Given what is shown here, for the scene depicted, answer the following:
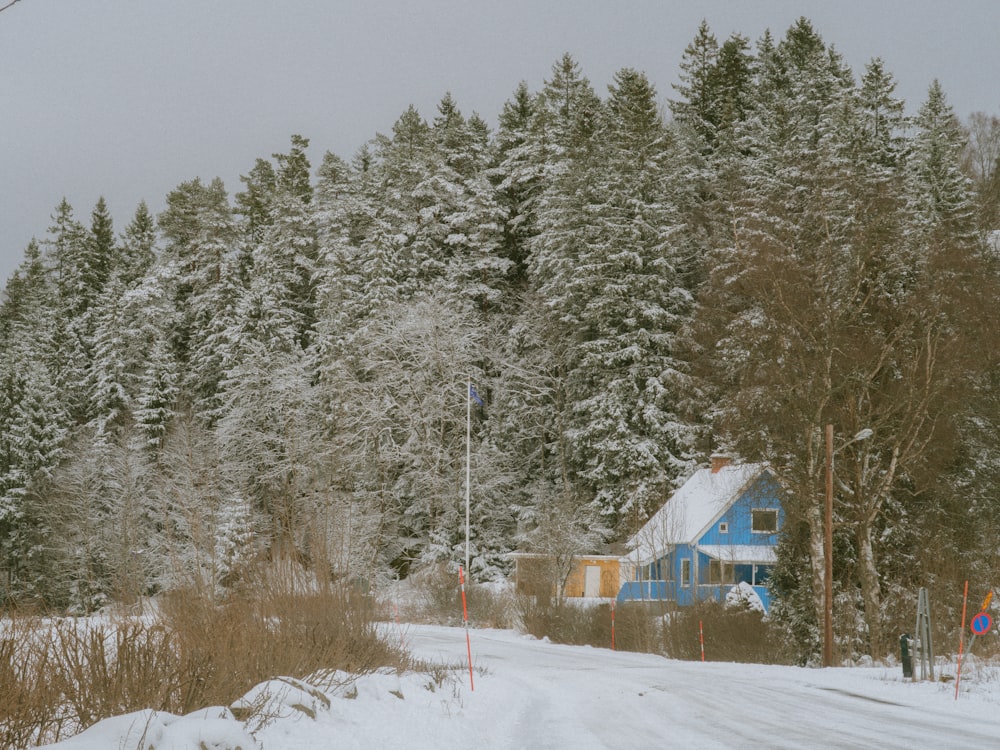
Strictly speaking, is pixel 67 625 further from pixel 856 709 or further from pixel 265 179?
pixel 265 179

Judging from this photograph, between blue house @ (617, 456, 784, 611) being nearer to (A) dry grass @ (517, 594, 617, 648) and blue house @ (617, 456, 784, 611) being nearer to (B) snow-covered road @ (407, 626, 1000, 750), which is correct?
(A) dry grass @ (517, 594, 617, 648)

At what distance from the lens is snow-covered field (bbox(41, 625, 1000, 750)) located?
24.6 ft

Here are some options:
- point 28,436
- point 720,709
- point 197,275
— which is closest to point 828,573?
point 720,709

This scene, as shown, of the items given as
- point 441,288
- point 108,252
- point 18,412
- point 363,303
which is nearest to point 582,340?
point 441,288

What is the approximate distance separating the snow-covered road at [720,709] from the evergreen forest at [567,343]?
11179 millimetres

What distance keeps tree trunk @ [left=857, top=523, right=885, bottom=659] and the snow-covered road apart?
8.82 metres

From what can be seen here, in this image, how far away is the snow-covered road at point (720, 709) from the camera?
948cm

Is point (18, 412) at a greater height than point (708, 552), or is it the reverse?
point (18, 412)

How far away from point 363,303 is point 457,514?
1217cm

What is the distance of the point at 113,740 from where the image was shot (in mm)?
5781

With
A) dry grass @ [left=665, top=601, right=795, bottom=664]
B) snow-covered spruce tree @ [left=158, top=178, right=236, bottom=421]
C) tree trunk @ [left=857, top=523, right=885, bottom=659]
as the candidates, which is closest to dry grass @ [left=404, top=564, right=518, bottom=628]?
dry grass @ [left=665, top=601, right=795, bottom=664]

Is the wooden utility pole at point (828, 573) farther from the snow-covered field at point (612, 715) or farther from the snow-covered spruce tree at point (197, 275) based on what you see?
the snow-covered spruce tree at point (197, 275)

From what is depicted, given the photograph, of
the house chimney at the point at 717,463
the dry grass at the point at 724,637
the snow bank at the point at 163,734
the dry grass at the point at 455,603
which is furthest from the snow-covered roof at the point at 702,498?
the snow bank at the point at 163,734

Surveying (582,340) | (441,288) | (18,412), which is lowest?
(18,412)
